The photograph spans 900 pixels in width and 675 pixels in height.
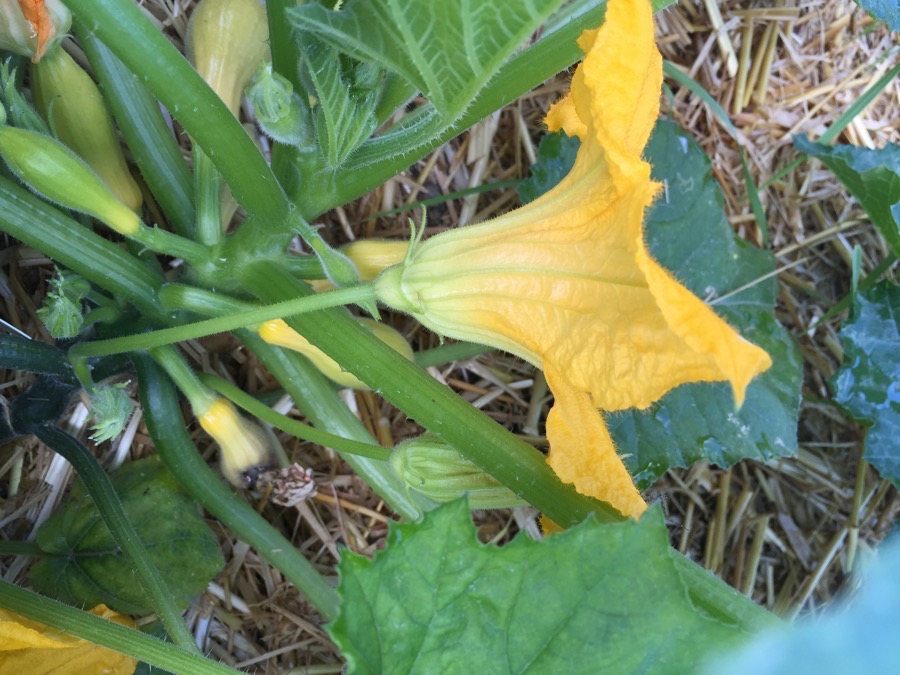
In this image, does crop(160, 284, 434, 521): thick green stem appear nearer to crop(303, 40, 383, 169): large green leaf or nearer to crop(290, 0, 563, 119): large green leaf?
crop(303, 40, 383, 169): large green leaf

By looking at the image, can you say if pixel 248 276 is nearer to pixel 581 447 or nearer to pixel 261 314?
pixel 261 314

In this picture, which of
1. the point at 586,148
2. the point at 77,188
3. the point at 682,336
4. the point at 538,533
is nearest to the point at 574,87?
the point at 586,148

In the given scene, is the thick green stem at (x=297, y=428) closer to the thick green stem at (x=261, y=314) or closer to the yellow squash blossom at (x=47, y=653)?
the thick green stem at (x=261, y=314)

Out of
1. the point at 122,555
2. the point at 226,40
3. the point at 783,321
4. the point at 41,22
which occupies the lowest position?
the point at 783,321

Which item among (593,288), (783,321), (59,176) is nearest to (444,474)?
(593,288)

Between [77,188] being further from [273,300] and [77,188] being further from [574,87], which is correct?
[574,87]

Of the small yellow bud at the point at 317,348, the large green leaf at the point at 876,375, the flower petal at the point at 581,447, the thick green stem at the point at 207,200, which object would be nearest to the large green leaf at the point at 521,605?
the flower petal at the point at 581,447
